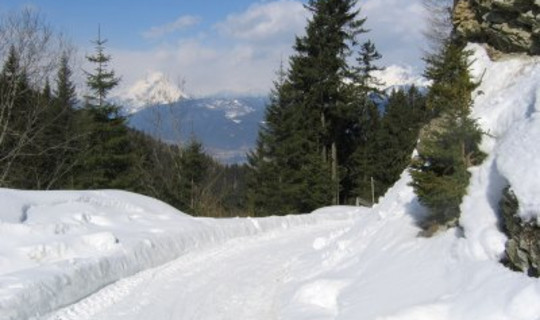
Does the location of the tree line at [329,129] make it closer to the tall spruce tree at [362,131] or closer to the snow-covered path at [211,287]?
the tall spruce tree at [362,131]

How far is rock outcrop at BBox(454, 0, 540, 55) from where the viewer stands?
13.0m

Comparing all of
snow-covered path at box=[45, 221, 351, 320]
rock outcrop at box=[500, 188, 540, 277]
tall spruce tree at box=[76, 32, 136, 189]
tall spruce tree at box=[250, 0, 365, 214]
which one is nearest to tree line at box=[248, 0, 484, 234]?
tall spruce tree at box=[250, 0, 365, 214]

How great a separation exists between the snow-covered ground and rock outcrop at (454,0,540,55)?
0.49m

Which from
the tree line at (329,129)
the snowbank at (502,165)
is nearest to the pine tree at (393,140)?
the tree line at (329,129)

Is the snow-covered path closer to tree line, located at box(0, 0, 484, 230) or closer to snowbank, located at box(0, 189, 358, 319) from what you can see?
snowbank, located at box(0, 189, 358, 319)

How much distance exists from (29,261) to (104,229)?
372 cm

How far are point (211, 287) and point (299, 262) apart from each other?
260 cm

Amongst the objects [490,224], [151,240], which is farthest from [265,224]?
[490,224]

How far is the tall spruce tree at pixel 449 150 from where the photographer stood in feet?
31.8

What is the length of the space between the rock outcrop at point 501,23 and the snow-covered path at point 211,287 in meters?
6.31

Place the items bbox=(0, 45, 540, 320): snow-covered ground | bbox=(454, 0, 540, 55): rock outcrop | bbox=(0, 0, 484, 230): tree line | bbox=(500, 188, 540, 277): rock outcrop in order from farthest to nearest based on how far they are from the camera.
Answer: bbox=(0, 0, 484, 230): tree line < bbox=(454, 0, 540, 55): rock outcrop < bbox=(0, 45, 540, 320): snow-covered ground < bbox=(500, 188, 540, 277): rock outcrop

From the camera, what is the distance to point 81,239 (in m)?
13.7

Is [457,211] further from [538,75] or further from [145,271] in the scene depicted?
[145,271]

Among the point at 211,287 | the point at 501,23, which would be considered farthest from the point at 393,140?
the point at 211,287
